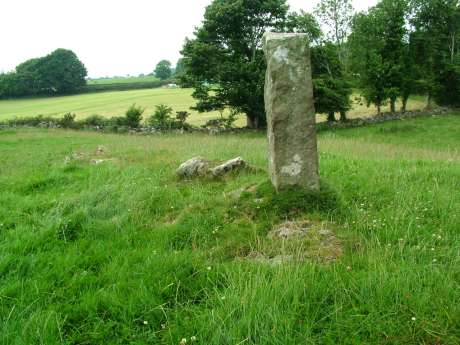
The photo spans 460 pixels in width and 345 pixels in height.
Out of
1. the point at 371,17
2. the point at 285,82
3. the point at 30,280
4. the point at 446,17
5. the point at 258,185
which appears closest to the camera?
the point at 30,280

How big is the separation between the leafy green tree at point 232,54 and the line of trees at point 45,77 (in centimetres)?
6405

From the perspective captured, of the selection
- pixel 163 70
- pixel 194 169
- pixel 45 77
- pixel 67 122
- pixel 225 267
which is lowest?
pixel 225 267

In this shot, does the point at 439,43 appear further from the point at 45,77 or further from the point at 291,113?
the point at 45,77

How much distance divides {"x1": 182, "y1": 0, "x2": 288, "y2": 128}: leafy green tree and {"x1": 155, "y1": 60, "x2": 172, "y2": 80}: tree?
93.4m

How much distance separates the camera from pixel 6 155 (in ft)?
55.1

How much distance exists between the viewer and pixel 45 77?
268 ft

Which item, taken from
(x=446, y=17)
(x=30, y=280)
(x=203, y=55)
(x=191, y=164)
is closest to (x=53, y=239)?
(x=30, y=280)

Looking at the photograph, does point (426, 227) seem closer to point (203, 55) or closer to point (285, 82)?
point (285, 82)

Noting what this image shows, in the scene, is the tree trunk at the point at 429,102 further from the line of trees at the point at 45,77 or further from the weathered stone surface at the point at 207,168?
the line of trees at the point at 45,77

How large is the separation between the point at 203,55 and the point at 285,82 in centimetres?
2385

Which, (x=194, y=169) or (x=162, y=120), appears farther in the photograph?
(x=162, y=120)

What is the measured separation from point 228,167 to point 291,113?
2618 mm

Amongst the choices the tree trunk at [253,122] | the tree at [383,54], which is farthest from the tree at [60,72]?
the tree at [383,54]

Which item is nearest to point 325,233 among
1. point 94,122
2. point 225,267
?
point 225,267
